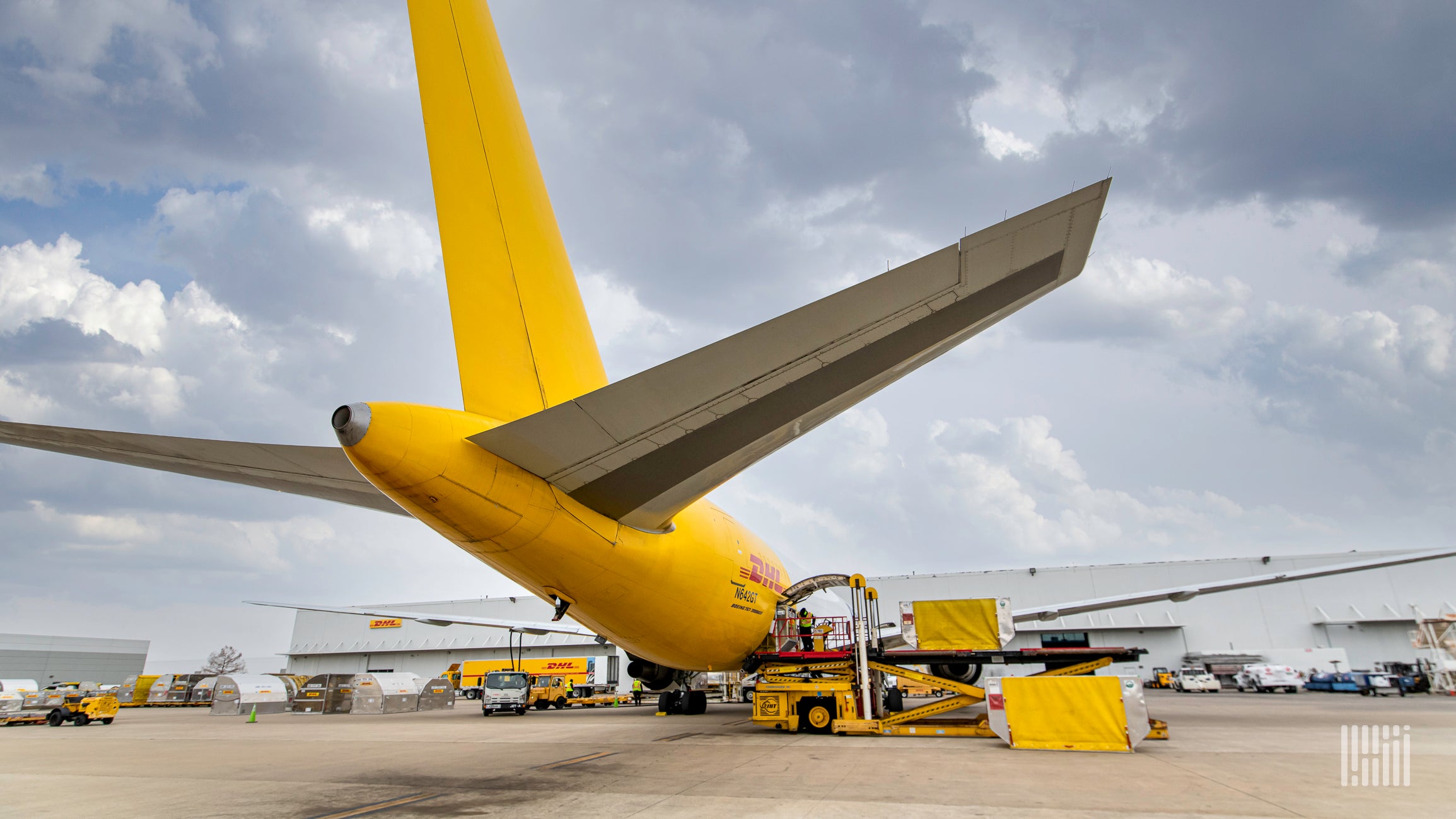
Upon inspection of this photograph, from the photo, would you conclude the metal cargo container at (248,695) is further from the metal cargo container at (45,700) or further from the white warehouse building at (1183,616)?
the white warehouse building at (1183,616)

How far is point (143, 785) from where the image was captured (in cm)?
868

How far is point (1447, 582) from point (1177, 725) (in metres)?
36.6

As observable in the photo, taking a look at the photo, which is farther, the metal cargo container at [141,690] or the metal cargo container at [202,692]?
the metal cargo container at [141,690]

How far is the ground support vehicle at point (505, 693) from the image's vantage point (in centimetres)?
2455

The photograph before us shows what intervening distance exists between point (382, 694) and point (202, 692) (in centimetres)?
2255

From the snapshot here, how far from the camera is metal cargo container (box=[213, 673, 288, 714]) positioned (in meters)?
28.4

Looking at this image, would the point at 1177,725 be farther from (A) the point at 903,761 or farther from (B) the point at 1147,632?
(B) the point at 1147,632

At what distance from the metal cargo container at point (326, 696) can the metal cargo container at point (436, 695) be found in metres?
3.06

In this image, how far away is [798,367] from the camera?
503cm

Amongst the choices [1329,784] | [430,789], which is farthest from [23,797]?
[1329,784]

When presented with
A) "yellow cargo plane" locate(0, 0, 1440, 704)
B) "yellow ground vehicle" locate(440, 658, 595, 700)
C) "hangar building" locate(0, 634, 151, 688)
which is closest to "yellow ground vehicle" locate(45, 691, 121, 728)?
"yellow ground vehicle" locate(440, 658, 595, 700)

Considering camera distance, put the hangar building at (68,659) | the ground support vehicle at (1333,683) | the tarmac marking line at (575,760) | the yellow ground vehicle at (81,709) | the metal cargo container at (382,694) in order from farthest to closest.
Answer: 1. the hangar building at (68,659)
2. the ground support vehicle at (1333,683)
3. the metal cargo container at (382,694)
4. the yellow ground vehicle at (81,709)
5. the tarmac marking line at (575,760)

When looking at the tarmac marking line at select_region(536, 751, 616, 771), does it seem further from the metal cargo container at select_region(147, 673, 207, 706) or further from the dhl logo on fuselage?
the metal cargo container at select_region(147, 673, 207, 706)

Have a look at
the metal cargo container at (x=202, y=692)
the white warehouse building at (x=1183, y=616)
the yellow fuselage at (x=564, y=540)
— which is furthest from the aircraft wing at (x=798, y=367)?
the metal cargo container at (x=202, y=692)
